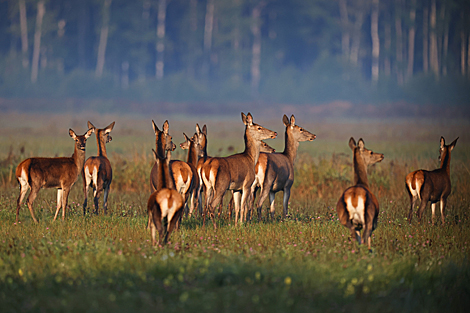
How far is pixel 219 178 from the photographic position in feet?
34.8

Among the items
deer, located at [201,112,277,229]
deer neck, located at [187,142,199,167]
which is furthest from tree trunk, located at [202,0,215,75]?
deer, located at [201,112,277,229]

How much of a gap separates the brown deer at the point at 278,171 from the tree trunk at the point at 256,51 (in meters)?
58.1

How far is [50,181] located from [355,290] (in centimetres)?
702

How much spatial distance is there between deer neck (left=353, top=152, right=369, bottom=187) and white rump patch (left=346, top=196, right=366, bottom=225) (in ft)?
3.31

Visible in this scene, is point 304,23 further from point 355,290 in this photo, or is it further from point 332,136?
point 355,290

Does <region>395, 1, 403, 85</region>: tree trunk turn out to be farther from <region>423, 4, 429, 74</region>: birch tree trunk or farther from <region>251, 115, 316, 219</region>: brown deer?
<region>251, 115, 316, 219</region>: brown deer

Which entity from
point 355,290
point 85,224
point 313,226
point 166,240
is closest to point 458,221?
point 313,226

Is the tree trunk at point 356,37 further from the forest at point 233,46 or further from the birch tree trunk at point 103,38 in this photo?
the birch tree trunk at point 103,38

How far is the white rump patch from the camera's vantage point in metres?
7.95

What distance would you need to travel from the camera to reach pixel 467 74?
6034cm

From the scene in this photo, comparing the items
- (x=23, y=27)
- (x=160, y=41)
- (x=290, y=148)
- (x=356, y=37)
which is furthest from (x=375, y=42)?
(x=290, y=148)

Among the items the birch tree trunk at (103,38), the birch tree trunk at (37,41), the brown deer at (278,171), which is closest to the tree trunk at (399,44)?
the birch tree trunk at (103,38)

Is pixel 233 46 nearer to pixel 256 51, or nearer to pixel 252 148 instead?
pixel 256 51

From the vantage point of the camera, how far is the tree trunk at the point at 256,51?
71.8m
